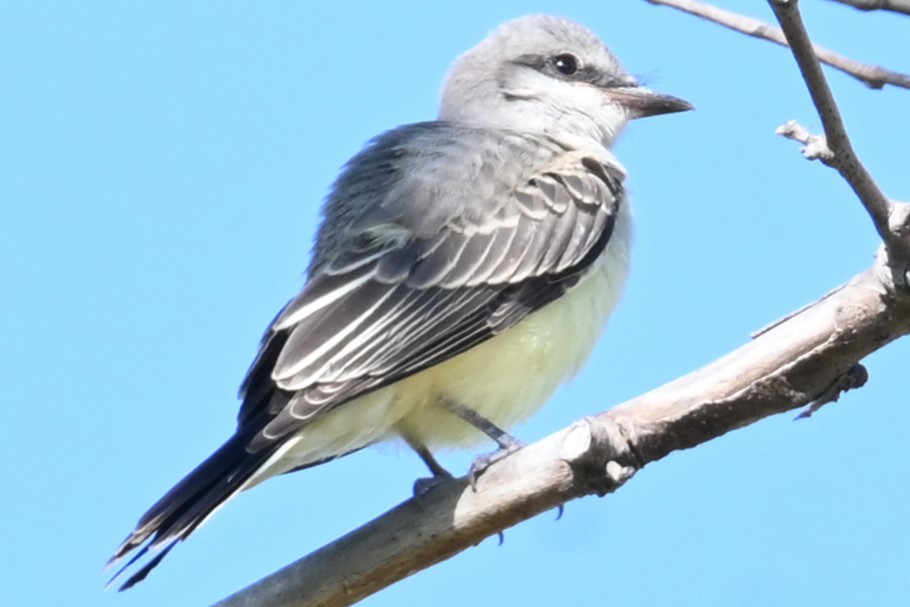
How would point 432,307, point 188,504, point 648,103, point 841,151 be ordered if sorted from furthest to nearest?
point 648,103
point 432,307
point 188,504
point 841,151

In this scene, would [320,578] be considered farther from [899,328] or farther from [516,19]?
[516,19]

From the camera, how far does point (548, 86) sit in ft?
21.9

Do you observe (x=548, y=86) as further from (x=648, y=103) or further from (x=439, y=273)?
(x=439, y=273)

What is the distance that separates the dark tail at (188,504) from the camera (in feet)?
13.5

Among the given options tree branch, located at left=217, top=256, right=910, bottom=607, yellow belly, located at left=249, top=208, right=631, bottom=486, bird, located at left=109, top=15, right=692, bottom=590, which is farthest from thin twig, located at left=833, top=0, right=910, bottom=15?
yellow belly, located at left=249, top=208, right=631, bottom=486

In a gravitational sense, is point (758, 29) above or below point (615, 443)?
above

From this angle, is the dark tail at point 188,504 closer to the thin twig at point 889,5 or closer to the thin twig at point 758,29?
the thin twig at point 758,29

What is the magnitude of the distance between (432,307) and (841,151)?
2052 millimetres

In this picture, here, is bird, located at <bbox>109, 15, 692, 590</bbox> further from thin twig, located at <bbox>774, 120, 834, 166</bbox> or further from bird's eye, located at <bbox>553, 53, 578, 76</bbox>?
thin twig, located at <bbox>774, 120, 834, 166</bbox>

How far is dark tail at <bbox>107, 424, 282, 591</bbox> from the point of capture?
4.11 m

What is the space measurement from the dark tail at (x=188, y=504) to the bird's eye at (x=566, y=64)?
3.03 meters

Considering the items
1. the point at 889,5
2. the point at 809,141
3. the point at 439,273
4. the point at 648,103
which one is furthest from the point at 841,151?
the point at 648,103

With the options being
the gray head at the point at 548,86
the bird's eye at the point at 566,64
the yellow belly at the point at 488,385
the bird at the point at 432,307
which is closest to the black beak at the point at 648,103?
the gray head at the point at 548,86

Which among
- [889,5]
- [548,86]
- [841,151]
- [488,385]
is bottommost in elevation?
[488,385]
